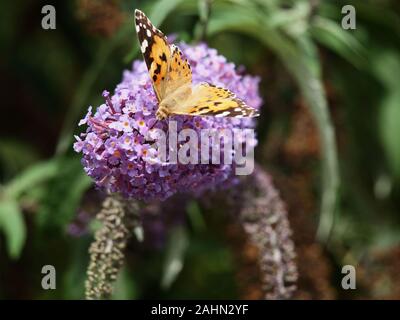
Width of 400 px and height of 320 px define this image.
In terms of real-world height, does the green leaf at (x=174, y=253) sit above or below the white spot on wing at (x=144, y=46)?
below

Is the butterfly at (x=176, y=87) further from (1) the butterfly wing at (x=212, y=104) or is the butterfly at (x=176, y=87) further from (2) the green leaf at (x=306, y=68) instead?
(2) the green leaf at (x=306, y=68)

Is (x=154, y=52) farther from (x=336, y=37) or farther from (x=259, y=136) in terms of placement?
(x=259, y=136)

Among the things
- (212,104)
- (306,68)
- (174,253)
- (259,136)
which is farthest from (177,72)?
(259,136)

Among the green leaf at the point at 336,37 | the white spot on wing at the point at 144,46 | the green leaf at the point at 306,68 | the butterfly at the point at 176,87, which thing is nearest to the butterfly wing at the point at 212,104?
the butterfly at the point at 176,87

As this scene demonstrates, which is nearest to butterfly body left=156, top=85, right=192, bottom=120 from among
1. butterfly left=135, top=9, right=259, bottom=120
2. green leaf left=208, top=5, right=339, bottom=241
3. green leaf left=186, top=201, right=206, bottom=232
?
butterfly left=135, top=9, right=259, bottom=120

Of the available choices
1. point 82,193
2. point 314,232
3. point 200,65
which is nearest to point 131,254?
point 82,193
